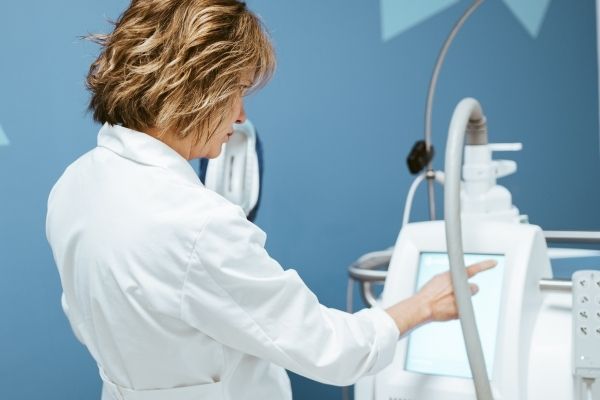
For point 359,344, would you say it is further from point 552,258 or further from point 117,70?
point 552,258

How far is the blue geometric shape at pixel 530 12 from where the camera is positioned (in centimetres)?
287

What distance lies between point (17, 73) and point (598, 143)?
2.19 metres

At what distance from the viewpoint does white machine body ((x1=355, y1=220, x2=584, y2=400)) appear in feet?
3.76

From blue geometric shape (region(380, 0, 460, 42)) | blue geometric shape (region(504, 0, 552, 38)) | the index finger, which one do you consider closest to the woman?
the index finger

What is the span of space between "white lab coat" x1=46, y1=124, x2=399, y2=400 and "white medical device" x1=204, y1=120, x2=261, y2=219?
630 millimetres

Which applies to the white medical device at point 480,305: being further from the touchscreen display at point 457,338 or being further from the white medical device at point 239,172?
the white medical device at point 239,172

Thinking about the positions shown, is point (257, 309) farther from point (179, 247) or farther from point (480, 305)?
point (480, 305)

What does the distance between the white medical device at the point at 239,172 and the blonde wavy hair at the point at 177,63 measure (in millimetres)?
624

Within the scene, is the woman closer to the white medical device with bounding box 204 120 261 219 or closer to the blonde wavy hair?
the blonde wavy hair

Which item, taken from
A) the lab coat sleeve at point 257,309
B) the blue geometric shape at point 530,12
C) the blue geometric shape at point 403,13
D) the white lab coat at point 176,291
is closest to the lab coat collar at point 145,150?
the white lab coat at point 176,291

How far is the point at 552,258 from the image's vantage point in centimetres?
151

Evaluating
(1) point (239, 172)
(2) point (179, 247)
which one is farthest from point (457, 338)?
(1) point (239, 172)

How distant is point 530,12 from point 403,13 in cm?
56

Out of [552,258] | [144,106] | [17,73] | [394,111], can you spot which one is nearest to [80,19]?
[17,73]
